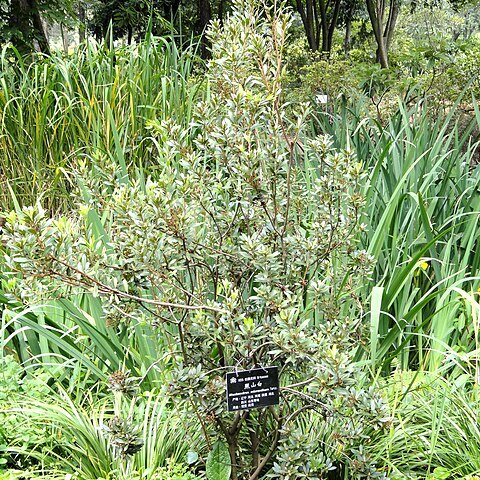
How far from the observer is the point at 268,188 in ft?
5.14

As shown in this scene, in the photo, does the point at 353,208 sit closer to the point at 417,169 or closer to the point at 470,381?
the point at 470,381

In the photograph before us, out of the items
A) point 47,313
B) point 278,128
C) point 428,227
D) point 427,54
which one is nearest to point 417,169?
point 428,227

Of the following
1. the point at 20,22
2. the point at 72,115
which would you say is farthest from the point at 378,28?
the point at 72,115

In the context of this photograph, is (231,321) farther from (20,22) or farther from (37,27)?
(37,27)

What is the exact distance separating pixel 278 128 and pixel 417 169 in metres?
1.75

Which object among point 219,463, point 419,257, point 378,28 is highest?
point 378,28

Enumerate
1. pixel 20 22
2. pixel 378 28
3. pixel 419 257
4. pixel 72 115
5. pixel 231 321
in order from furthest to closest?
1. pixel 378 28
2. pixel 20 22
3. pixel 72 115
4. pixel 419 257
5. pixel 231 321

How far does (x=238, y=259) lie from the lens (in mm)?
1589

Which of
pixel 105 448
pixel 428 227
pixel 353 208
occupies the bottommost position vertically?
pixel 105 448

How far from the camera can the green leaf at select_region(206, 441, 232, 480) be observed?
1.60m

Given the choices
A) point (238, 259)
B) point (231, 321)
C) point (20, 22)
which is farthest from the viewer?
point (20, 22)

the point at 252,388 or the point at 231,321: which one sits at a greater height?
the point at 231,321

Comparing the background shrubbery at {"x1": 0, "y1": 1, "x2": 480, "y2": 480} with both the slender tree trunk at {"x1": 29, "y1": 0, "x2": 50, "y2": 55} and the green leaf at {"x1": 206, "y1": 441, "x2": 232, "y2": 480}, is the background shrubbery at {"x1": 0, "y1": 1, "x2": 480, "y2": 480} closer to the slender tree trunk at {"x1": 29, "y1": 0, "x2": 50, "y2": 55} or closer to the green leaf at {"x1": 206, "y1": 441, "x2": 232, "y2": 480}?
the green leaf at {"x1": 206, "y1": 441, "x2": 232, "y2": 480}

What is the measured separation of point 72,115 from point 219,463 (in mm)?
2746
